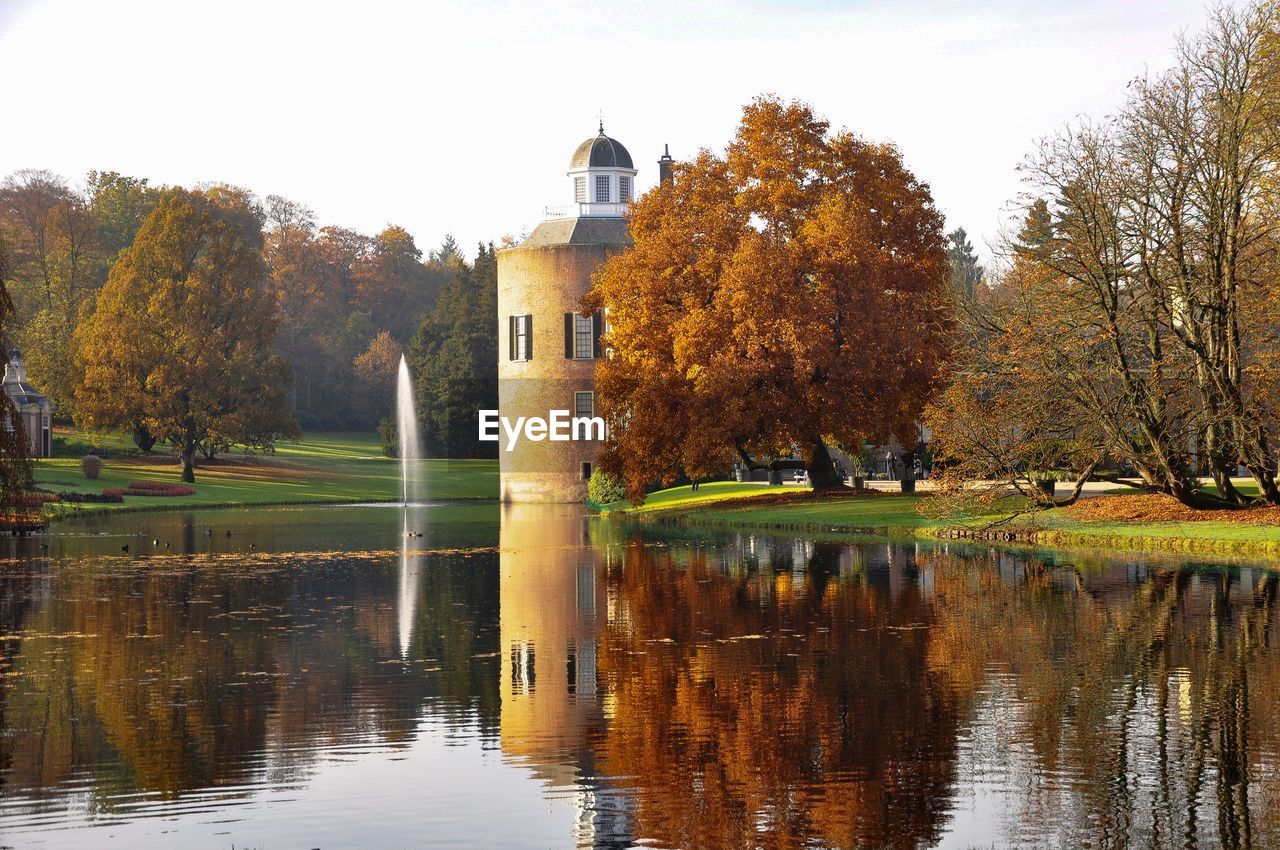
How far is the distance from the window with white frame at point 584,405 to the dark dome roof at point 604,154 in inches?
432

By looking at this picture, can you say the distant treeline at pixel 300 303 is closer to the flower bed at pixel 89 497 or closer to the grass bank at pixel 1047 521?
the flower bed at pixel 89 497

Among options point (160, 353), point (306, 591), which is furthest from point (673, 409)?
point (160, 353)

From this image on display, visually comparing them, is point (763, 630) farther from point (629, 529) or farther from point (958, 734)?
point (629, 529)

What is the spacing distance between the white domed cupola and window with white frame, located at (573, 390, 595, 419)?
8.79 m

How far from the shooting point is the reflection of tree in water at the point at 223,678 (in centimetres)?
1177

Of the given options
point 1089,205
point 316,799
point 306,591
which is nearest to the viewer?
point 316,799

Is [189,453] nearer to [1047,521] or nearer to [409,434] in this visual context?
[409,434]

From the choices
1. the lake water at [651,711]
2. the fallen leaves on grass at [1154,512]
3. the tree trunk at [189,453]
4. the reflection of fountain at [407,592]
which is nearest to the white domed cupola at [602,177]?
the tree trunk at [189,453]

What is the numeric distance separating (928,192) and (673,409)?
1034 centimetres

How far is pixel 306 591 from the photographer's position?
25.2 metres

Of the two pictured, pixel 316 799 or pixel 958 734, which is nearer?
pixel 316 799

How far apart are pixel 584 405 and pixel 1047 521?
3478cm

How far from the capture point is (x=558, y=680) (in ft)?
50.8

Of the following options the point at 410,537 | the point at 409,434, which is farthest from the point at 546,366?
the point at 409,434
